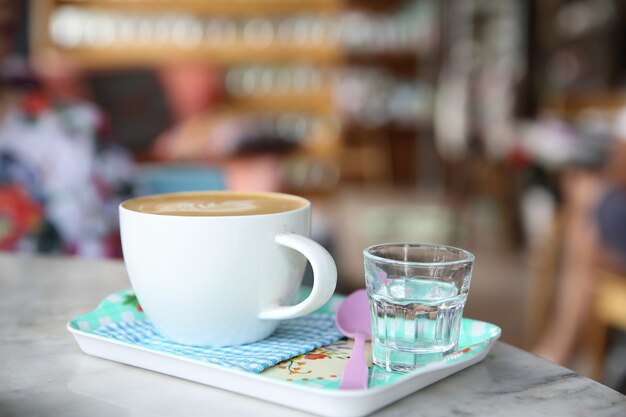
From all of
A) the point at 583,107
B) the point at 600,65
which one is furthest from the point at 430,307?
the point at 600,65

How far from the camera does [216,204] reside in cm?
54

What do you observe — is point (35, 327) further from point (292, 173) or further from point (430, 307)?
point (292, 173)

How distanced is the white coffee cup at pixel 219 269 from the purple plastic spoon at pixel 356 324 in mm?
42

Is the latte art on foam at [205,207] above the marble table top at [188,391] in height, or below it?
above

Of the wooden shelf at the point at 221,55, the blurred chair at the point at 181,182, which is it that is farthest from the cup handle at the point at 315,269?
the wooden shelf at the point at 221,55

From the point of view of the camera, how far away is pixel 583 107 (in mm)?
4746

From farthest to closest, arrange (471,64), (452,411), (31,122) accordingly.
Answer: (471,64), (31,122), (452,411)

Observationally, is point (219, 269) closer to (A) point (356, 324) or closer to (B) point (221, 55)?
(A) point (356, 324)

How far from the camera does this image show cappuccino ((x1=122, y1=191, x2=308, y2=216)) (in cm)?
50

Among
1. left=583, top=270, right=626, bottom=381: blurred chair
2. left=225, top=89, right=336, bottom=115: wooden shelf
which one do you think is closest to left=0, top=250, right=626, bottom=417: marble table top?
left=583, top=270, right=626, bottom=381: blurred chair

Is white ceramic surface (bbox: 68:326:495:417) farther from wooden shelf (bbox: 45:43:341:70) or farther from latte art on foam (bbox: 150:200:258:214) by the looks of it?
wooden shelf (bbox: 45:43:341:70)

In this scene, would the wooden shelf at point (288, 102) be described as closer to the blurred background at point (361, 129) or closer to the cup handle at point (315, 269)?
the blurred background at point (361, 129)

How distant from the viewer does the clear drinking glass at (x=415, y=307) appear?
46 centimetres

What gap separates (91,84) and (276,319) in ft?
7.93
